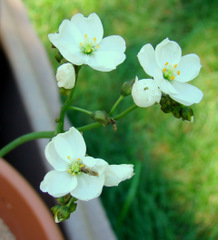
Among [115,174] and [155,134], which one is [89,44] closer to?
[115,174]

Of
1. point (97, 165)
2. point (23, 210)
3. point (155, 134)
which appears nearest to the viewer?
point (97, 165)

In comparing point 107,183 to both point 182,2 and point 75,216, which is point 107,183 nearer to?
point 75,216

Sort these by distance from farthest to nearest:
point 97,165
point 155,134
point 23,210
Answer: point 155,134 < point 23,210 < point 97,165

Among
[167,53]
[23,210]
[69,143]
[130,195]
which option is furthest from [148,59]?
[130,195]

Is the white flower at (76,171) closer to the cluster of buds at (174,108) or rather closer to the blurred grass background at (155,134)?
the cluster of buds at (174,108)

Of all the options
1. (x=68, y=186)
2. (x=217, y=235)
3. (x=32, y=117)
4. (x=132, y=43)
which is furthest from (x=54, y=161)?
(x=132, y=43)

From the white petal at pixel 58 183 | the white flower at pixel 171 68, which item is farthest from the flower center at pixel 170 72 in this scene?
the white petal at pixel 58 183

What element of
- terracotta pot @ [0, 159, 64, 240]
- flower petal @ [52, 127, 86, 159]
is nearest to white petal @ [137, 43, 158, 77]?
flower petal @ [52, 127, 86, 159]
